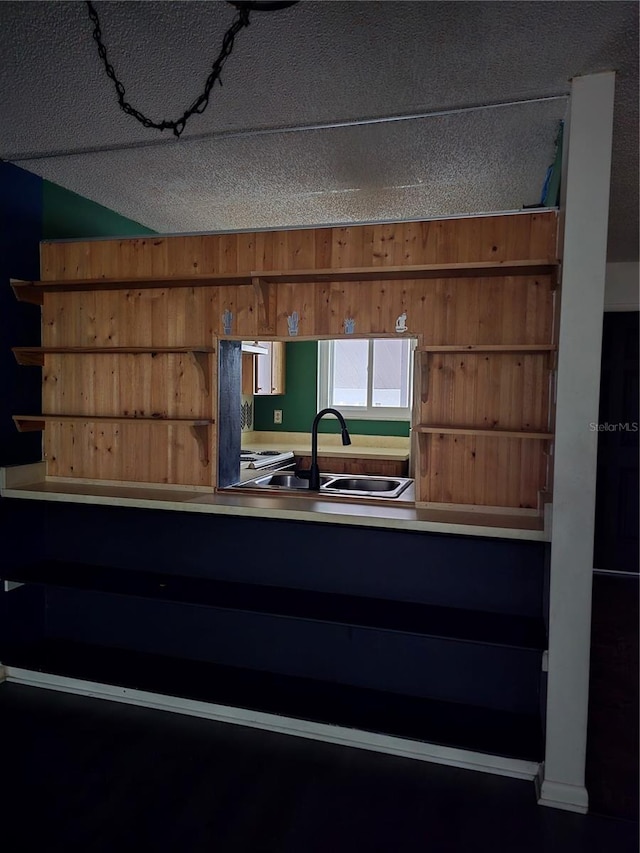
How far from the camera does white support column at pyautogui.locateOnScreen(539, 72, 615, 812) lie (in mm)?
2061

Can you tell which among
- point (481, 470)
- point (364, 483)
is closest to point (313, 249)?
point (481, 470)

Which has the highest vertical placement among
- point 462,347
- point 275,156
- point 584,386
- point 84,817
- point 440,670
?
point 275,156

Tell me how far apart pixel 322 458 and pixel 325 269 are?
252 cm

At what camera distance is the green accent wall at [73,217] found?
128 inches

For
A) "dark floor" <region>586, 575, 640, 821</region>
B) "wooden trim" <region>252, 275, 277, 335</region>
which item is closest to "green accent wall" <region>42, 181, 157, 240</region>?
"wooden trim" <region>252, 275, 277, 335</region>

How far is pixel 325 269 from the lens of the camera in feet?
8.65

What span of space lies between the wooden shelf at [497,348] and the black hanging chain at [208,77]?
51.5 inches

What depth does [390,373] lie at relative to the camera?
19.4 feet

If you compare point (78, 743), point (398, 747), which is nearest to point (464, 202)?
point (398, 747)

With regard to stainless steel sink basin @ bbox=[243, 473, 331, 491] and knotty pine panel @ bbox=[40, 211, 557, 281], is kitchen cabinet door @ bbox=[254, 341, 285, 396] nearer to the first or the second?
stainless steel sink basin @ bbox=[243, 473, 331, 491]

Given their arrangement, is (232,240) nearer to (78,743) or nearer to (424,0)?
(424,0)

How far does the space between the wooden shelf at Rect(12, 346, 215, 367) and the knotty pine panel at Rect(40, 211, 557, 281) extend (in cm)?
36

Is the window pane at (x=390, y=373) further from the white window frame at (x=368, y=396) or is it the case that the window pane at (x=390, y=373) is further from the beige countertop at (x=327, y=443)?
the beige countertop at (x=327, y=443)

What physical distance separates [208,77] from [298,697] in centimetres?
251
